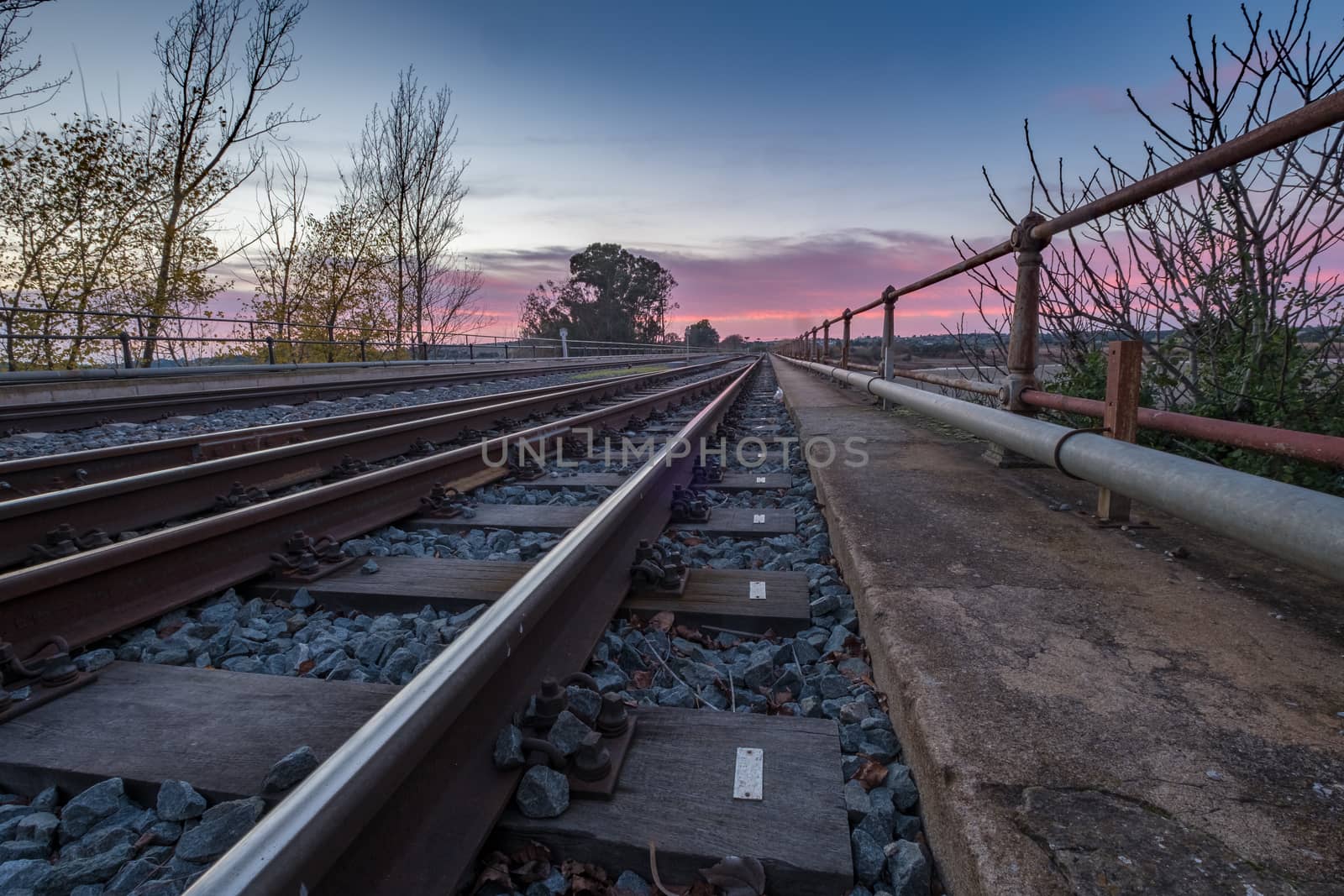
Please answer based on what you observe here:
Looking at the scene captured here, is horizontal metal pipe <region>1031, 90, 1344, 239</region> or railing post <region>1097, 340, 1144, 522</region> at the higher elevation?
horizontal metal pipe <region>1031, 90, 1344, 239</region>

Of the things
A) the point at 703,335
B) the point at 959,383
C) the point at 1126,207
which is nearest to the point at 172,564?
the point at 1126,207

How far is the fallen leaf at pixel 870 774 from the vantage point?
57.0 inches

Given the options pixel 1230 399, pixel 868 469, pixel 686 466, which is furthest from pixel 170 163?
pixel 1230 399

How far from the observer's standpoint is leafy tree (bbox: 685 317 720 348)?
364ft

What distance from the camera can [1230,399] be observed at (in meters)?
3.27

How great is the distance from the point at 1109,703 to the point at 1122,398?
5.20ft

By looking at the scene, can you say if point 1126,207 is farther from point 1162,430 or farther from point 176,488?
point 176,488

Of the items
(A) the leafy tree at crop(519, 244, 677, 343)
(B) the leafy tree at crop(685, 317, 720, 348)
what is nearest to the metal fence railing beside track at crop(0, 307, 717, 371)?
(A) the leafy tree at crop(519, 244, 677, 343)

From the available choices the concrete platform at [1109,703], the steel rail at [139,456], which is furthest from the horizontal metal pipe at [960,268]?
the steel rail at [139,456]

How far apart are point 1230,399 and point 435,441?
5.25 meters

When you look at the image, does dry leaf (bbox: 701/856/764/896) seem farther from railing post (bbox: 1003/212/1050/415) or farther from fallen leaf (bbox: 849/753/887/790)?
railing post (bbox: 1003/212/1050/415)

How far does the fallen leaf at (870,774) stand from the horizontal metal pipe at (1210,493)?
98 centimetres

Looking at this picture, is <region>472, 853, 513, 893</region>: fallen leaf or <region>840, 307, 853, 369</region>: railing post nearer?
<region>472, 853, 513, 893</region>: fallen leaf

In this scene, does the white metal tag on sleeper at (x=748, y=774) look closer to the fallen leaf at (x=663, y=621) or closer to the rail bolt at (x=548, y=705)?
the rail bolt at (x=548, y=705)
